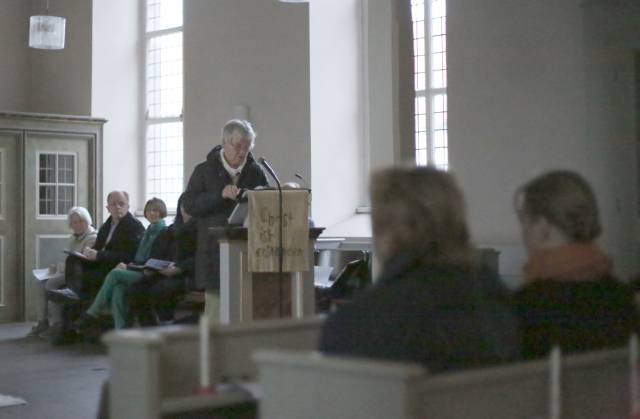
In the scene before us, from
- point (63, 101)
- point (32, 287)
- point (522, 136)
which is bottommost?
point (32, 287)

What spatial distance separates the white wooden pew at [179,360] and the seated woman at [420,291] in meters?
0.42

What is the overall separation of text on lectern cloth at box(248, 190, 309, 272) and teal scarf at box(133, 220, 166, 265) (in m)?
3.05

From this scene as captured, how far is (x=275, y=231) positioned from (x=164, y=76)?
6.94 metres

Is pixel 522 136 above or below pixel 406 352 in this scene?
above

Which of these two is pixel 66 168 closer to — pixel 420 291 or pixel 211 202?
pixel 211 202

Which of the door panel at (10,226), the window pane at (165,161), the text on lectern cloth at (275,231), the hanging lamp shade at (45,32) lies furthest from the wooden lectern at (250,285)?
the window pane at (165,161)

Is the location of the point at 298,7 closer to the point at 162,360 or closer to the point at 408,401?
the point at 162,360

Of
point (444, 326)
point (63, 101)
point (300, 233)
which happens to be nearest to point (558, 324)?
point (444, 326)

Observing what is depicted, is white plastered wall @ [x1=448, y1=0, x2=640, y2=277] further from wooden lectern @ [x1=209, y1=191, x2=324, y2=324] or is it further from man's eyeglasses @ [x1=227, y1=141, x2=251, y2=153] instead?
man's eyeglasses @ [x1=227, y1=141, x2=251, y2=153]

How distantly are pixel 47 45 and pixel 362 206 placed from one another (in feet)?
11.8

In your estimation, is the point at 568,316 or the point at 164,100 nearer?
the point at 568,316

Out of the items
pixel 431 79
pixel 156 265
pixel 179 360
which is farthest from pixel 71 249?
pixel 179 360

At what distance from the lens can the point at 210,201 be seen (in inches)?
239

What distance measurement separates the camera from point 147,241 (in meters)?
8.72
